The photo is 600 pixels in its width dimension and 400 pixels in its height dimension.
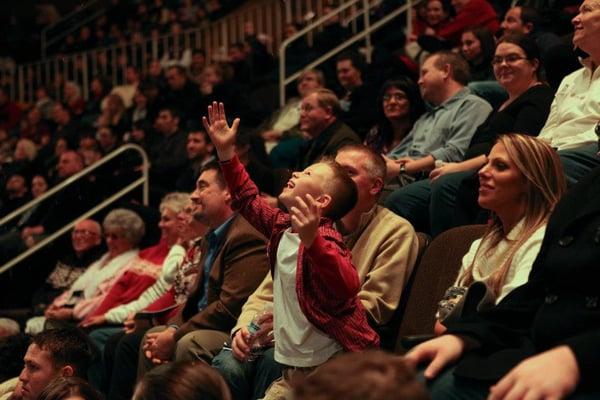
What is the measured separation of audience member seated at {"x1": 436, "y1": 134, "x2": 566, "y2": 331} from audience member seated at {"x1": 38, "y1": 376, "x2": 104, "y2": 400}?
0.99 m

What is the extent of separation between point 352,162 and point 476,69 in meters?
2.76

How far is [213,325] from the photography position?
4.32m

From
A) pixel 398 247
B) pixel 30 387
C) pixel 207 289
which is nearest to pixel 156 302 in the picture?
pixel 207 289

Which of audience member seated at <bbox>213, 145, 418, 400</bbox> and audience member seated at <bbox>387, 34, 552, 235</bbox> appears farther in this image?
audience member seated at <bbox>387, 34, 552, 235</bbox>

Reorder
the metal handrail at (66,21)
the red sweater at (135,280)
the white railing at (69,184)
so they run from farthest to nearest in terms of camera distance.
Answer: the metal handrail at (66,21) < the white railing at (69,184) < the red sweater at (135,280)

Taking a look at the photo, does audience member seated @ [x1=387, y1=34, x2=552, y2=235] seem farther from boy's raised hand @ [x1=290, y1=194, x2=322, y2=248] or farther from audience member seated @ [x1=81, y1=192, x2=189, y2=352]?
boy's raised hand @ [x1=290, y1=194, x2=322, y2=248]

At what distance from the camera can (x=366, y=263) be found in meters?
3.72

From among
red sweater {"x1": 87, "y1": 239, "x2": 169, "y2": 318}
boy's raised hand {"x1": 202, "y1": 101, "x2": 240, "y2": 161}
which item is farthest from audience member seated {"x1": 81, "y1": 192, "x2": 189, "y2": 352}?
boy's raised hand {"x1": 202, "y1": 101, "x2": 240, "y2": 161}

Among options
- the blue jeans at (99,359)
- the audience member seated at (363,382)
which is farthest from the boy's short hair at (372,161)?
the audience member seated at (363,382)

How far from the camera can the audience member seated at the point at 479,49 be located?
648 cm

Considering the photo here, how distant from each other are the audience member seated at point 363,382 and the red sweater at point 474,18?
5.63 m

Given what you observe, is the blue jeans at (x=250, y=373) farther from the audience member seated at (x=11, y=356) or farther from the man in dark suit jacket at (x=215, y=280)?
the audience member seated at (x=11, y=356)

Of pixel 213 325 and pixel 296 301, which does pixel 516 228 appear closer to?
pixel 296 301

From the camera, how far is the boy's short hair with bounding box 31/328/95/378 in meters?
3.99
